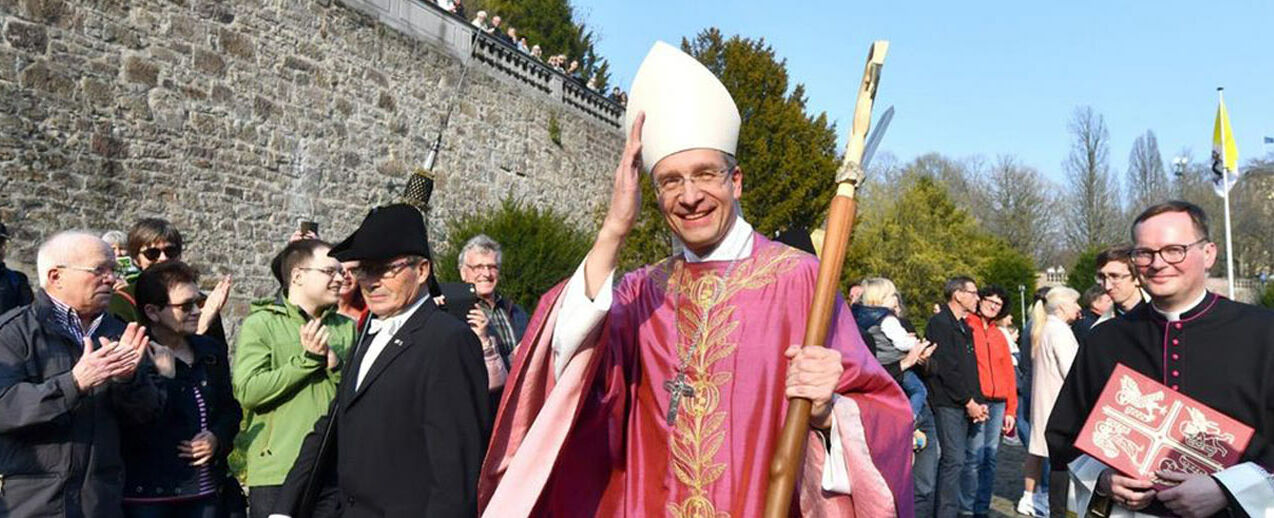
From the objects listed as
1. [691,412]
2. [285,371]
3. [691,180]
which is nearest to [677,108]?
[691,180]

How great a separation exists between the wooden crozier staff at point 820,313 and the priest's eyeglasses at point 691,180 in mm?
422

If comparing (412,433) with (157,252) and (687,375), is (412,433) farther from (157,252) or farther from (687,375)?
(157,252)

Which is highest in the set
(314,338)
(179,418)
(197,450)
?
(314,338)

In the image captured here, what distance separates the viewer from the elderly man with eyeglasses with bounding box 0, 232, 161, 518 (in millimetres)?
3795

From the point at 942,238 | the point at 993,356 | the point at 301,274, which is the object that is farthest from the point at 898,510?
the point at 942,238

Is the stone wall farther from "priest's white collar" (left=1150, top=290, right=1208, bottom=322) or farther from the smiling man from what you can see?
"priest's white collar" (left=1150, top=290, right=1208, bottom=322)

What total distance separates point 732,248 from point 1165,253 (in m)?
1.48

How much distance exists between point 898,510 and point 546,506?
0.97 m

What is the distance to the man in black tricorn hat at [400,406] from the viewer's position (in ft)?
10.9

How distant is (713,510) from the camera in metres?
2.82

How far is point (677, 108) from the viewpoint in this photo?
3.04 metres

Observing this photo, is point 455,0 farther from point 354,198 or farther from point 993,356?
point 993,356

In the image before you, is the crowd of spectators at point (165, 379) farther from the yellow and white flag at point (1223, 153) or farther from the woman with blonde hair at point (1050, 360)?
the yellow and white flag at point (1223, 153)

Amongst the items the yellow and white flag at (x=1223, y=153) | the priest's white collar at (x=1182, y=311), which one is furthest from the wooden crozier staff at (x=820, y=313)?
the yellow and white flag at (x=1223, y=153)
